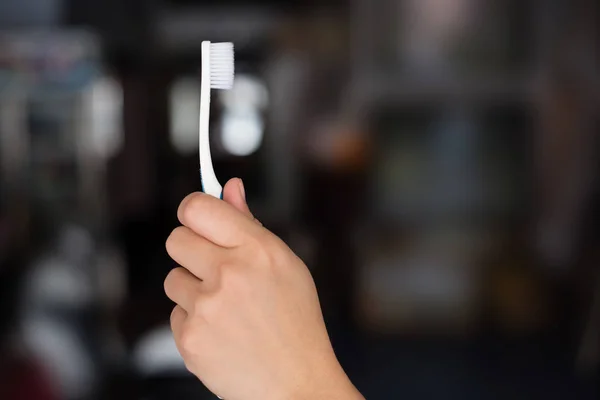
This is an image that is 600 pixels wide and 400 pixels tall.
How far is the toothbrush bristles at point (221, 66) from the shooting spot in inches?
18.0

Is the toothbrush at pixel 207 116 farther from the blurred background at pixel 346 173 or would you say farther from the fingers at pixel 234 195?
the blurred background at pixel 346 173

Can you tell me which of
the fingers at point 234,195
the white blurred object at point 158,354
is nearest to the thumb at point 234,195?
the fingers at point 234,195

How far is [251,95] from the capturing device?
1.79 metres

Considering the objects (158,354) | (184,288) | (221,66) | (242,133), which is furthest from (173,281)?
(242,133)

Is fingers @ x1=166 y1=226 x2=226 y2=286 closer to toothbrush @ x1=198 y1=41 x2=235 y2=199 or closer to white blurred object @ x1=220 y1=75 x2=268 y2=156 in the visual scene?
toothbrush @ x1=198 y1=41 x2=235 y2=199

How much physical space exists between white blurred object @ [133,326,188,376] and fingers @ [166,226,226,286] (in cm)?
104

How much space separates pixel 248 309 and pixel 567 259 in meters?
1.52

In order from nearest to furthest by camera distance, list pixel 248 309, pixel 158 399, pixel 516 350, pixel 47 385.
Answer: pixel 248 309 → pixel 158 399 → pixel 47 385 → pixel 516 350

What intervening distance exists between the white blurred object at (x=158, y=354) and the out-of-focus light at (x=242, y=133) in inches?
16.8

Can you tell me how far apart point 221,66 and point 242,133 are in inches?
52.6

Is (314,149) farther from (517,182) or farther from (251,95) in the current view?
(517,182)

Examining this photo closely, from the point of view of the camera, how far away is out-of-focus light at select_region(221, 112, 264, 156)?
1.77 meters

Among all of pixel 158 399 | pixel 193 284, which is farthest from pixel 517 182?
pixel 193 284

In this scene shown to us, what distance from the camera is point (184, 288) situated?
1.38 feet
